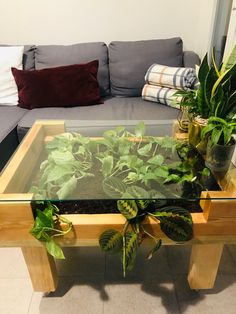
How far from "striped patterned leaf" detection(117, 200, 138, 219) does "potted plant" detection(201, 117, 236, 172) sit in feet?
1.11

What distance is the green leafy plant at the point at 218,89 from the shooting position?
85 centimetres

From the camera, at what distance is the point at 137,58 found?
1.98 metres

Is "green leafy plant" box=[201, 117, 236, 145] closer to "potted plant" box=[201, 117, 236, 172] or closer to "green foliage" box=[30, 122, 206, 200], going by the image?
"potted plant" box=[201, 117, 236, 172]

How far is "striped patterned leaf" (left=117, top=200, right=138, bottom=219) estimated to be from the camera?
76cm

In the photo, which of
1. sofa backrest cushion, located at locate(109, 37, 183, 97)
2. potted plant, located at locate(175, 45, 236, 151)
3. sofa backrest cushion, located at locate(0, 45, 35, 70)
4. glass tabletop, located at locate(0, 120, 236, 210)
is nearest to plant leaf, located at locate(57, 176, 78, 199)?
glass tabletop, located at locate(0, 120, 236, 210)

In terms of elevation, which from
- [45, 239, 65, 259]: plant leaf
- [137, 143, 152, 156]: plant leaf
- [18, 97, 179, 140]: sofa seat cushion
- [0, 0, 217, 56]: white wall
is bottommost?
[45, 239, 65, 259]: plant leaf

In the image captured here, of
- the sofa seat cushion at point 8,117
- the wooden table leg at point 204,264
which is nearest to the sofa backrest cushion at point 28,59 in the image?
the sofa seat cushion at point 8,117

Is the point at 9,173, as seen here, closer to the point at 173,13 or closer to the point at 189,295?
the point at 189,295

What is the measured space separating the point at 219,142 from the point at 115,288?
28.8 inches

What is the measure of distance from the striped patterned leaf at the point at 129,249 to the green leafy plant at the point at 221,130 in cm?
41

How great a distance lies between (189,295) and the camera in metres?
1.02

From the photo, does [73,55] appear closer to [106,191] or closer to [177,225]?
[106,191]

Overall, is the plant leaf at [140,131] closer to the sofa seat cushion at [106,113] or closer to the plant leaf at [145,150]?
the plant leaf at [145,150]

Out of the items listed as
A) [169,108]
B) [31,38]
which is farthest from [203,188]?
[31,38]
